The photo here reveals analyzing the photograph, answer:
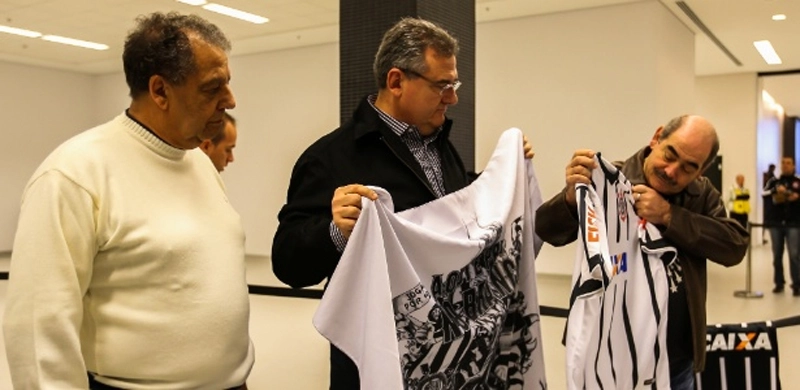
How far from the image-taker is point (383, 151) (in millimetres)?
1768

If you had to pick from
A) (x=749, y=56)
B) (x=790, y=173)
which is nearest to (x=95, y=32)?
(x=790, y=173)

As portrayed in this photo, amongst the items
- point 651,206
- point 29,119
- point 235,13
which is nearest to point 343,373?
point 651,206

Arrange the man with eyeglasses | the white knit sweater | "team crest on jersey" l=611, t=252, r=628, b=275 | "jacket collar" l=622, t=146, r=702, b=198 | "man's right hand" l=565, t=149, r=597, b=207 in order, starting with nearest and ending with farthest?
the white knit sweater < the man with eyeglasses < "man's right hand" l=565, t=149, r=597, b=207 < "team crest on jersey" l=611, t=252, r=628, b=275 < "jacket collar" l=622, t=146, r=702, b=198

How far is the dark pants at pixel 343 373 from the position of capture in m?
1.66

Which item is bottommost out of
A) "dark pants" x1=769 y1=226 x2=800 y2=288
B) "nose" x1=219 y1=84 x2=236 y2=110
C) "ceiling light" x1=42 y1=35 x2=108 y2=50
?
"dark pants" x1=769 y1=226 x2=800 y2=288

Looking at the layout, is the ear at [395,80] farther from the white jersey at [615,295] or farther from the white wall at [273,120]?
the white wall at [273,120]

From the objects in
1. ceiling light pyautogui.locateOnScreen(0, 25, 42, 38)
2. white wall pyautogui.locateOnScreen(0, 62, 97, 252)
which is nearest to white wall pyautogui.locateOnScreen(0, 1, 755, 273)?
ceiling light pyautogui.locateOnScreen(0, 25, 42, 38)

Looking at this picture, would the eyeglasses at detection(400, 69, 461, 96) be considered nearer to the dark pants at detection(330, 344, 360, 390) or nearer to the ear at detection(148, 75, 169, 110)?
the ear at detection(148, 75, 169, 110)

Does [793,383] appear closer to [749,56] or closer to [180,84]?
[180,84]

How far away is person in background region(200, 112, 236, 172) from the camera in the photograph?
3.18 m

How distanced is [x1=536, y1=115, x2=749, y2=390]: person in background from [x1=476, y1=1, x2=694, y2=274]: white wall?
632cm

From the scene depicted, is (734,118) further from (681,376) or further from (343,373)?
(343,373)

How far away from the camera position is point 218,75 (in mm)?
1553

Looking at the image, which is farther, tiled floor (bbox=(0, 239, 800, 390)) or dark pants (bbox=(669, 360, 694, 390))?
tiled floor (bbox=(0, 239, 800, 390))
